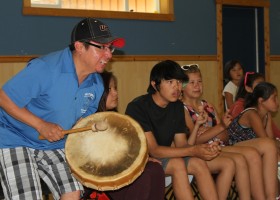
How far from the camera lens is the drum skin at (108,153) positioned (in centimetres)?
278

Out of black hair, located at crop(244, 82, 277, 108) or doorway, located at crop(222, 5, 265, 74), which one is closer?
black hair, located at crop(244, 82, 277, 108)

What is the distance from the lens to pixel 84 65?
3.01m

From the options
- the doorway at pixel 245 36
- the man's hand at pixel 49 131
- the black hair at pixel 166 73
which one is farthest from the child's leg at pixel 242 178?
the doorway at pixel 245 36

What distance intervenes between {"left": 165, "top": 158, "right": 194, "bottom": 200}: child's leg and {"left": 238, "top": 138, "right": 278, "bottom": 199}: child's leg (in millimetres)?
957

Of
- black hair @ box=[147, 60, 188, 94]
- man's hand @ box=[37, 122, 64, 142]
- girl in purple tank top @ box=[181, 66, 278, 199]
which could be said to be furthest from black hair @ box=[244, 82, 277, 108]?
man's hand @ box=[37, 122, 64, 142]

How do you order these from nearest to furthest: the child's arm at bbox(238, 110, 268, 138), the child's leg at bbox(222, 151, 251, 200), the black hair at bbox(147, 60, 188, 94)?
the black hair at bbox(147, 60, 188, 94)
the child's leg at bbox(222, 151, 251, 200)
the child's arm at bbox(238, 110, 268, 138)

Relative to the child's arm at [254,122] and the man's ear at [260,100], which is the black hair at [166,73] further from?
the man's ear at [260,100]

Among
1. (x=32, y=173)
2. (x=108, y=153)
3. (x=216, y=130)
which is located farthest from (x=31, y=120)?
(x=216, y=130)

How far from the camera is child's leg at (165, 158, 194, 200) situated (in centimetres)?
349

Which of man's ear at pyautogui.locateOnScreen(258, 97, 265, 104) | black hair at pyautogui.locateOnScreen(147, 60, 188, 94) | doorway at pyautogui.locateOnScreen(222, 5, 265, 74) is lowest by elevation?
man's ear at pyautogui.locateOnScreen(258, 97, 265, 104)

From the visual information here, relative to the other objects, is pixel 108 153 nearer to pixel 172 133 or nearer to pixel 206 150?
pixel 206 150

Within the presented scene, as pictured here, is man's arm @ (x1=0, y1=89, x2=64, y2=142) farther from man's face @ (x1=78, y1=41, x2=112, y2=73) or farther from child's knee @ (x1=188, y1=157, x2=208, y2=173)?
child's knee @ (x1=188, y1=157, x2=208, y2=173)

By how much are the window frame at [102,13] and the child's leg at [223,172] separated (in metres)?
3.53

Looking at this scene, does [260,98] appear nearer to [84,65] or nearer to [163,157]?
[163,157]
